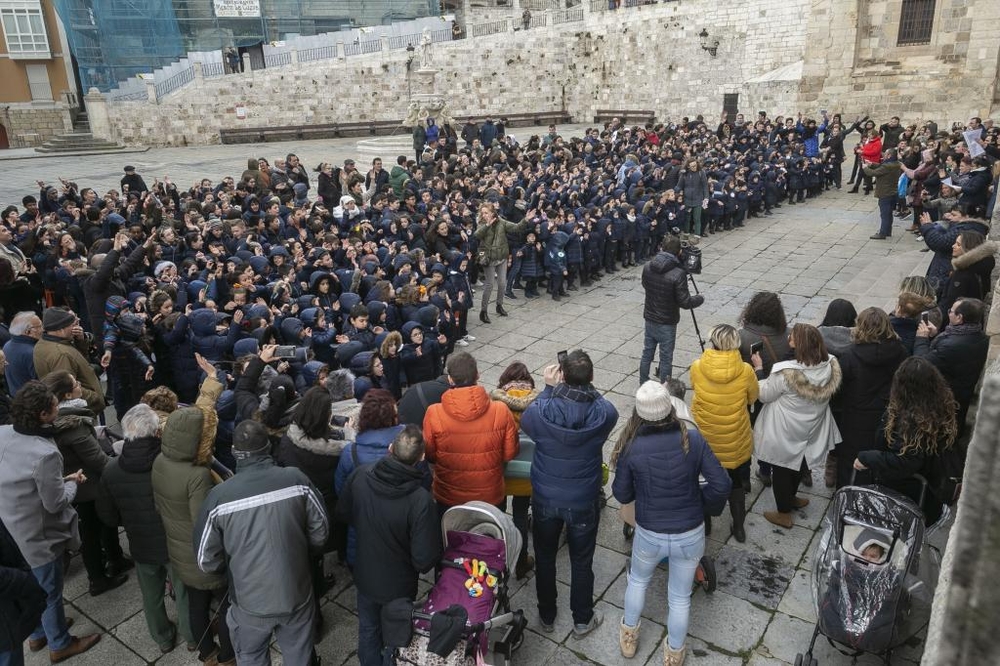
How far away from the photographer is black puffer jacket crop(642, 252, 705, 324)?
714 cm

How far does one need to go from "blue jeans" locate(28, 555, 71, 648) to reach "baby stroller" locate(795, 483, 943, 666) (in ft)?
14.0

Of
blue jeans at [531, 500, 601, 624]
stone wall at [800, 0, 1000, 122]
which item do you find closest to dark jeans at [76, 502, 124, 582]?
blue jeans at [531, 500, 601, 624]

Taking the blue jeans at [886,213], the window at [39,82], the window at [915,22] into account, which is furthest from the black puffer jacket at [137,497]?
the window at [39,82]

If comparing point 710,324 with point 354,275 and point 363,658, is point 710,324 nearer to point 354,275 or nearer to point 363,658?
point 354,275

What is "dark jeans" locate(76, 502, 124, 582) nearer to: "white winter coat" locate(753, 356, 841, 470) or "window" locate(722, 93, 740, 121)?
"white winter coat" locate(753, 356, 841, 470)

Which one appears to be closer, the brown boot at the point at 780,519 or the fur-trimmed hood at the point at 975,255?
the brown boot at the point at 780,519

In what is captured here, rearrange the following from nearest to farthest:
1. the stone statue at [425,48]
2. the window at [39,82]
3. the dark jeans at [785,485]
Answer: the dark jeans at [785,485]
the stone statue at [425,48]
the window at [39,82]

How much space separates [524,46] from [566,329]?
26935 millimetres

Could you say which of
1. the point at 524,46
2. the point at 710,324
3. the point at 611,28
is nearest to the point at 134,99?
the point at 524,46

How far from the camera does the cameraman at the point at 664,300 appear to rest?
7.16 m

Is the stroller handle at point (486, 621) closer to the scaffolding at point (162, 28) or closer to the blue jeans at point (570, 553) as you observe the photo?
the blue jeans at point (570, 553)

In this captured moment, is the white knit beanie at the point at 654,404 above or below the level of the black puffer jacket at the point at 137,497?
above

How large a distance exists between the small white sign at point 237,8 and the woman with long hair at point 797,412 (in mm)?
34890

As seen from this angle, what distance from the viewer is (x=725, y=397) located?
484 cm
